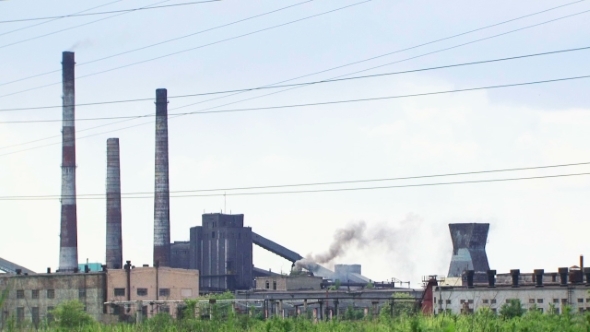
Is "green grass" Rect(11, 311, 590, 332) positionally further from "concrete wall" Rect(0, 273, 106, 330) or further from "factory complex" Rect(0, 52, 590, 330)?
"concrete wall" Rect(0, 273, 106, 330)

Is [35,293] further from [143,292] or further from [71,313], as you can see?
[71,313]

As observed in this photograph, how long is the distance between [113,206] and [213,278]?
13590mm

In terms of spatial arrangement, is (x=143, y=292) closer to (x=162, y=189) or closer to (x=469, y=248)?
(x=162, y=189)

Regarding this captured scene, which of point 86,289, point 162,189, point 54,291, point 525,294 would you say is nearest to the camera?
point 525,294

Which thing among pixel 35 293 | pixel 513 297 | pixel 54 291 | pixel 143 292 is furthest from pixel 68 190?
pixel 513 297

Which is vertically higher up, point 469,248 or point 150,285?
point 469,248

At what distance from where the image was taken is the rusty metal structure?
7662 centimetres

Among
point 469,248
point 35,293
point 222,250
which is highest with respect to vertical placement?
point 222,250

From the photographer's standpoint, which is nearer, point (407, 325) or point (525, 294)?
point (407, 325)

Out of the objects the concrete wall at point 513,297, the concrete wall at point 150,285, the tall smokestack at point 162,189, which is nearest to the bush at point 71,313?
the concrete wall at point 150,285

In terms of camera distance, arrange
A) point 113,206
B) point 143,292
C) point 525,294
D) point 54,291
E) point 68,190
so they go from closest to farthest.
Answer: point 525,294, point 54,291, point 143,292, point 68,190, point 113,206

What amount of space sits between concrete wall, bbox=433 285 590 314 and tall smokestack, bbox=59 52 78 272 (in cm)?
2539

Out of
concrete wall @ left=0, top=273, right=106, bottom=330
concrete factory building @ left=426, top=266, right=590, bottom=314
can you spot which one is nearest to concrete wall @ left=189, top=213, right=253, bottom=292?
concrete wall @ left=0, top=273, right=106, bottom=330

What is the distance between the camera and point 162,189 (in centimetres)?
6900
